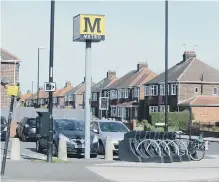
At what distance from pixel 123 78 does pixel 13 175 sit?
257 ft

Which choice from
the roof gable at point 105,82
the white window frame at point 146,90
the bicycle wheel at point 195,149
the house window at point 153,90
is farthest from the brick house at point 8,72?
the roof gable at point 105,82

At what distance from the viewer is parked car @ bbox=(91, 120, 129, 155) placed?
891 inches

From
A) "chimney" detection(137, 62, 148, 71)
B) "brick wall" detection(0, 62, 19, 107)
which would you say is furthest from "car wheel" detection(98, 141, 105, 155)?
"chimney" detection(137, 62, 148, 71)

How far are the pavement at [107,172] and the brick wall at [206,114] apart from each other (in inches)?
1867

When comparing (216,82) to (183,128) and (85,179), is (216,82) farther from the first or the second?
(85,179)

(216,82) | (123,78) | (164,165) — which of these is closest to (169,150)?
(164,165)

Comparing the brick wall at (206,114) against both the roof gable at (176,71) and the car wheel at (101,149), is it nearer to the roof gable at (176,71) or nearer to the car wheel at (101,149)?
the roof gable at (176,71)

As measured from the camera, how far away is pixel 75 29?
20.0 metres

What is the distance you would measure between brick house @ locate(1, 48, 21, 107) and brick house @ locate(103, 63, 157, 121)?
35474 millimetres

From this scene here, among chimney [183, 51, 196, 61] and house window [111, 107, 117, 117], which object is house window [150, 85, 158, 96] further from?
house window [111, 107, 117, 117]

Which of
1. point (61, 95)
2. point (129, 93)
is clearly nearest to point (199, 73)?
point (129, 93)

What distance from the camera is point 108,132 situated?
76.7 feet

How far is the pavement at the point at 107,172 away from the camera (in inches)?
560

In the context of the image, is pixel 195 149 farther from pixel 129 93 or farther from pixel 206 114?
pixel 129 93
